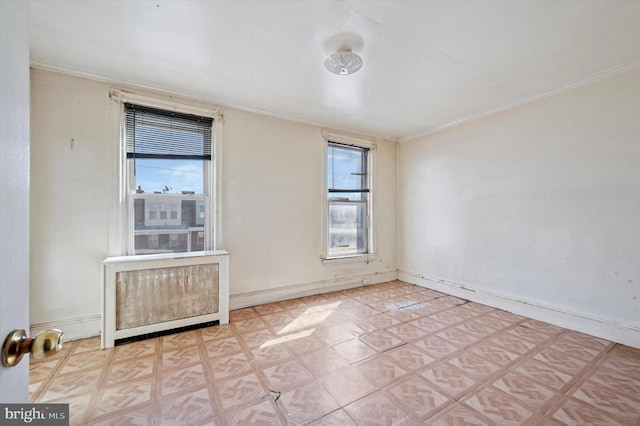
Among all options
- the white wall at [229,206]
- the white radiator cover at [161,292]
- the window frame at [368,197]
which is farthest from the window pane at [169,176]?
the window frame at [368,197]

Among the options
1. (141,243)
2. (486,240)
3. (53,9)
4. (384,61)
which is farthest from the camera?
(486,240)

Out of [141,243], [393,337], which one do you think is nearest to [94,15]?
[141,243]

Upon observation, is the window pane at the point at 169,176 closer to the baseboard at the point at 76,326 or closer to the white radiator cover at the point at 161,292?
the white radiator cover at the point at 161,292

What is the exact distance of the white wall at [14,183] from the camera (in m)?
0.54

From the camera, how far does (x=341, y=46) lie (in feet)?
7.25

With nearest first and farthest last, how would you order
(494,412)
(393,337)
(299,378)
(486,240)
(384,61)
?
(494,412) < (299,378) < (384,61) < (393,337) < (486,240)

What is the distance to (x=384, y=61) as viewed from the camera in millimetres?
2418

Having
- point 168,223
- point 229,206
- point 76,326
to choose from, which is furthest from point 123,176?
point 76,326

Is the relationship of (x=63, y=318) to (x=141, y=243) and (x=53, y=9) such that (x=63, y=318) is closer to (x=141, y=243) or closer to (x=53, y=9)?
(x=141, y=243)

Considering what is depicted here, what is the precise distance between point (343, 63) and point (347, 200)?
7.82 feet

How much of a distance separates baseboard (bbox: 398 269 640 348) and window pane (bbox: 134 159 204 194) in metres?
3.82

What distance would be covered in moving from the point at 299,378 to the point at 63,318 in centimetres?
236

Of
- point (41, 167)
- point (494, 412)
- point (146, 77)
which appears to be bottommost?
point (494, 412)

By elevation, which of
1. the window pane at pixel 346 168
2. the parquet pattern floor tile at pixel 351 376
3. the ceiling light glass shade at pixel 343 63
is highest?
the ceiling light glass shade at pixel 343 63
